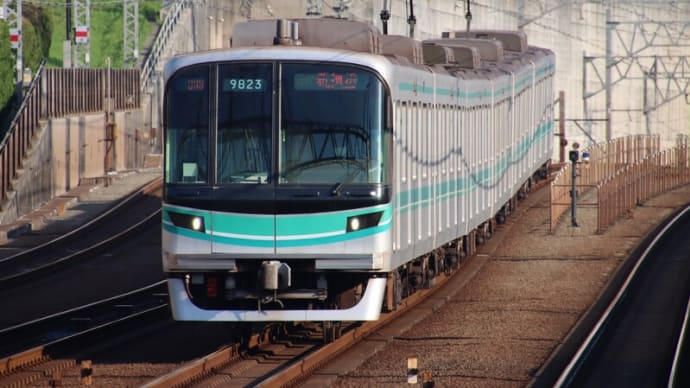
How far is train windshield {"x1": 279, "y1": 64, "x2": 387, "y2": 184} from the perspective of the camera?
536 inches

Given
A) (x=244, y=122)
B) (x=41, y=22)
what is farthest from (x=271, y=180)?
(x=41, y=22)

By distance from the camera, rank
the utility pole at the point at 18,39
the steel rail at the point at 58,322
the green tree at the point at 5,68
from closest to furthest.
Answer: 1. the steel rail at the point at 58,322
2. the green tree at the point at 5,68
3. the utility pole at the point at 18,39

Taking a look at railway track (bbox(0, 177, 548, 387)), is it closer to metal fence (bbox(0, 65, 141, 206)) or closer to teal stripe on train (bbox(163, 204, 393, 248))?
teal stripe on train (bbox(163, 204, 393, 248))

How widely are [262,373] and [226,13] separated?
39.5 metres

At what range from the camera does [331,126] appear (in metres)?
13.6

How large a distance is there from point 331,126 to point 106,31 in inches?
2337

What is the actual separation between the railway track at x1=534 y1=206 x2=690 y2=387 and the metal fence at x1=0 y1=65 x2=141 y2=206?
50.6ft

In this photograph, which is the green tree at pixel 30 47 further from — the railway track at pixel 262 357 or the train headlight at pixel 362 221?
the train headlight at pixel 362 221

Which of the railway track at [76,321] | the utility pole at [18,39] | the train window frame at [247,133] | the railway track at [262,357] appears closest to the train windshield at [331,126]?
the train window frame at [247,133]

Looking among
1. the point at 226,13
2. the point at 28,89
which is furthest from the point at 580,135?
the point at 28,89

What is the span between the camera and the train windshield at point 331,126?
13.6 metres

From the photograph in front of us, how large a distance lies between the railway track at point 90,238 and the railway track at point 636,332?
966 cm

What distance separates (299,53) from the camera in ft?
45.1

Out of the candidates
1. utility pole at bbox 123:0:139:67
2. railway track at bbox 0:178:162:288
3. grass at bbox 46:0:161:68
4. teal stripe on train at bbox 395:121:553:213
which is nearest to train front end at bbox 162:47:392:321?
teal stripe on train at bbox 395:121:553:213
